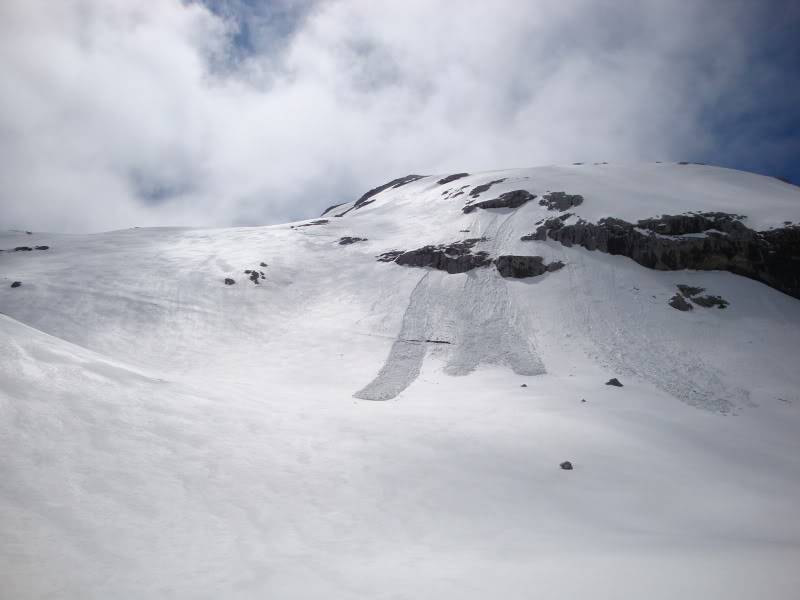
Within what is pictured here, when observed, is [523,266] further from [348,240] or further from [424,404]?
[348,240]

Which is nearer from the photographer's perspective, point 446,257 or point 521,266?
point 521,266

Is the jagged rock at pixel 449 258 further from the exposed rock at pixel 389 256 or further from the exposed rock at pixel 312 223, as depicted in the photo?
the exposed rock at pixel 312 223

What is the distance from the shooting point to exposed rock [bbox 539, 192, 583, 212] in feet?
150

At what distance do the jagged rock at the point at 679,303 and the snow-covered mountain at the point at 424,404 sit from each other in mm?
278

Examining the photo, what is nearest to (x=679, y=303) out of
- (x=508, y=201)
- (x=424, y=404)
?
(x=508, y=201)

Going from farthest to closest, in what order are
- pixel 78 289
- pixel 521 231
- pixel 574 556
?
pixel 521 231 < pixel 78 289 < pixel 574 556

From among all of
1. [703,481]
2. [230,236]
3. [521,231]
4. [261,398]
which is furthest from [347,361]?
[230,236]

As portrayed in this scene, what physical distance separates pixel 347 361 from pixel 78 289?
74.1ft

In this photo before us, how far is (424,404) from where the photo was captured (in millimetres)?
22078

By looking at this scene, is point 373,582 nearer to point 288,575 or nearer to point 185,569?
point 288,575

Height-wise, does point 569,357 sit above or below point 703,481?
above

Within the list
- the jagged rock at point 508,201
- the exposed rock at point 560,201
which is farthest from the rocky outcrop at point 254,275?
the exposed rock at point 560,201

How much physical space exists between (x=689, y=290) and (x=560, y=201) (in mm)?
17147

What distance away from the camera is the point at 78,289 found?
33156 millimetres
